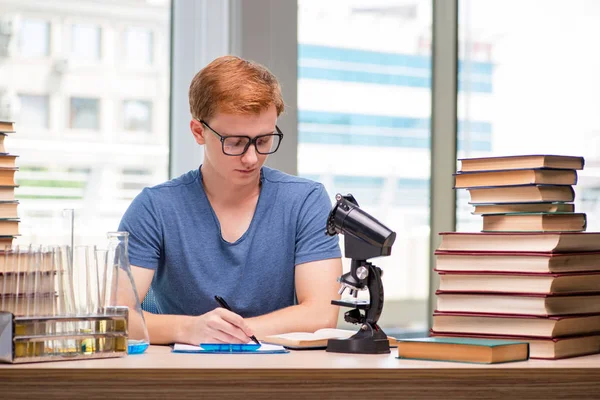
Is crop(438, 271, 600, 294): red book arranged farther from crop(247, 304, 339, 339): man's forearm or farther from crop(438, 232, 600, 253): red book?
crop(247, 304, 339, 339): man's forearm

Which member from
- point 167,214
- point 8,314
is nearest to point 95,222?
point 167,214

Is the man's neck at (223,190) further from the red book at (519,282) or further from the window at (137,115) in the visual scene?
the red book at (519,282)

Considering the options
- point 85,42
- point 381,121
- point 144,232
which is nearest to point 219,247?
point 144,232

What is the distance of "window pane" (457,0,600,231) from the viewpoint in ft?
10.4

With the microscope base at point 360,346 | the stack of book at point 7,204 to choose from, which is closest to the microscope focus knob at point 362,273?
the microscope base at point 360,346

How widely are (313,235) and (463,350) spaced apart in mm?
912

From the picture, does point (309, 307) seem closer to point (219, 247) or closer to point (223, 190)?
point (219, 247)

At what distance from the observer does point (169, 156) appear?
3041 mm

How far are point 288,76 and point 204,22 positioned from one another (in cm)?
36

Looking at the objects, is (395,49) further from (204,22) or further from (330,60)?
(204,22)

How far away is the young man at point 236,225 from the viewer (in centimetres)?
213

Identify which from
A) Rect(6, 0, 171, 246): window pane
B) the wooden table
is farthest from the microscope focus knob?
Rect(6, 0, 171, 246): window pane

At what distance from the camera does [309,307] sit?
215 centimetres

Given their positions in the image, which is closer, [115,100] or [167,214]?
[167,214]
